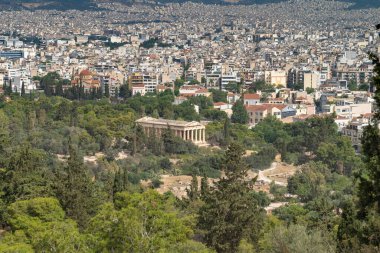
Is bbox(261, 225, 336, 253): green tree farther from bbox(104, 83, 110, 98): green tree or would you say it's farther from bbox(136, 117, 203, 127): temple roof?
bbox(104, 83, 110, 98): green tree

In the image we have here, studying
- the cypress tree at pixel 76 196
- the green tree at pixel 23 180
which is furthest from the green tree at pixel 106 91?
the cypress tree at pixel 76 196

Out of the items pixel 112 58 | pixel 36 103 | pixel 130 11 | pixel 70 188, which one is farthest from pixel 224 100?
pixel 130 11

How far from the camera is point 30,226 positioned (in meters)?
15.1

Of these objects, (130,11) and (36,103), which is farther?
(130,11)

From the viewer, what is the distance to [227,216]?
52.3 feet

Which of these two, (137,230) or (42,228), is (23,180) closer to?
(42,228)

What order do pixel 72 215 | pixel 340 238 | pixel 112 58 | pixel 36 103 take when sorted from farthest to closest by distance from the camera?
pixel 112 58
pixel 36 103
pixel 72 215
pixel 340 238

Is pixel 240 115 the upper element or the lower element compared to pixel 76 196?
lower

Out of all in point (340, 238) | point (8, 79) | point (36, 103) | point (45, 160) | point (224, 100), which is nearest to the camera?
point (340, 238)

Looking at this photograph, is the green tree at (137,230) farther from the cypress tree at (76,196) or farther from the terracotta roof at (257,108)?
the terracotta roof at (257,108)

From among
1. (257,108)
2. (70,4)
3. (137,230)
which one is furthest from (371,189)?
(70,4)

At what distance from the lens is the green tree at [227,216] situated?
15.5 meters

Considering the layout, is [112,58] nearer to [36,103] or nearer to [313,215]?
[36,103]

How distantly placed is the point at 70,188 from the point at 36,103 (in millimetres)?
22644
